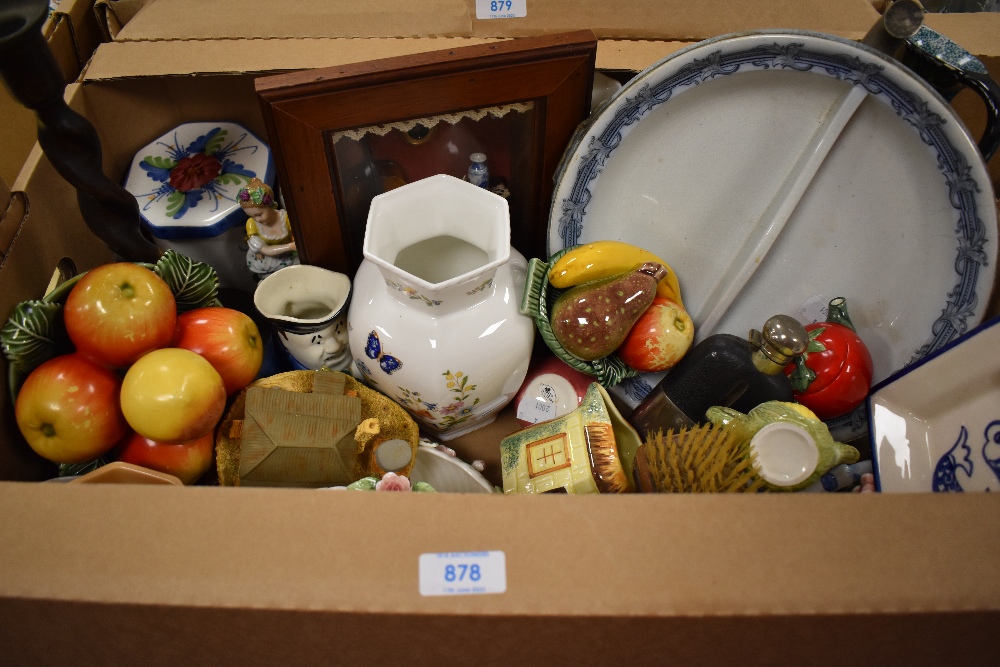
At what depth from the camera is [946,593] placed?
1.40 feet

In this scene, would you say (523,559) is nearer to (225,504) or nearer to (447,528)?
(447,528)

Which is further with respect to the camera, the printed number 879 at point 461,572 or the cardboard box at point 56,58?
the cardboard box at point 56,58

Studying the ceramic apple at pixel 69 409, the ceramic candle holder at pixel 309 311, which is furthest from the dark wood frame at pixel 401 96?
the ceramic apple at pixel 69 409

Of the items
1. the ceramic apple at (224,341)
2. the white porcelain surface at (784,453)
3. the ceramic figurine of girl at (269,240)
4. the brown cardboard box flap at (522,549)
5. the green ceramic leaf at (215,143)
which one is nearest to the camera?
the brown cardboard box flap at (522,549)

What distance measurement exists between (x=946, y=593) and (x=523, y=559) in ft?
0.92

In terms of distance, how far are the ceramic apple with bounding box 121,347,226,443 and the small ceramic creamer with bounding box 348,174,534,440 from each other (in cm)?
16

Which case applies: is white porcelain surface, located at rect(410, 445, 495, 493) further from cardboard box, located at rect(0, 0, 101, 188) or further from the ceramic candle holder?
cardboard box, located at rect(0, 0, 101, 188)

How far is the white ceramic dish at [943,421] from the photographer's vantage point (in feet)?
1.93

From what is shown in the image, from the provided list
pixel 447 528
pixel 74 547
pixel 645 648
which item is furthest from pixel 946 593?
pixel 74 547

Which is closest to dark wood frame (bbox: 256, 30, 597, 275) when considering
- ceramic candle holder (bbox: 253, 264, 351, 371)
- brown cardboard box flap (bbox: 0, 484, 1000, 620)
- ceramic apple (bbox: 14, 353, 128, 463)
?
ceramic candle holder (bbox: 253, 264, 351, 371)

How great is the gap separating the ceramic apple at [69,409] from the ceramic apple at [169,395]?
0.02 meters

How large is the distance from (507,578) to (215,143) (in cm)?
74

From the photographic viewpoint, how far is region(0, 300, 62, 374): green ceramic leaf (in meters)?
0.59

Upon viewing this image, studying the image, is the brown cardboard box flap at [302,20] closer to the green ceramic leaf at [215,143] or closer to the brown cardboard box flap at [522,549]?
the green ceramic leaf at [215,143]
